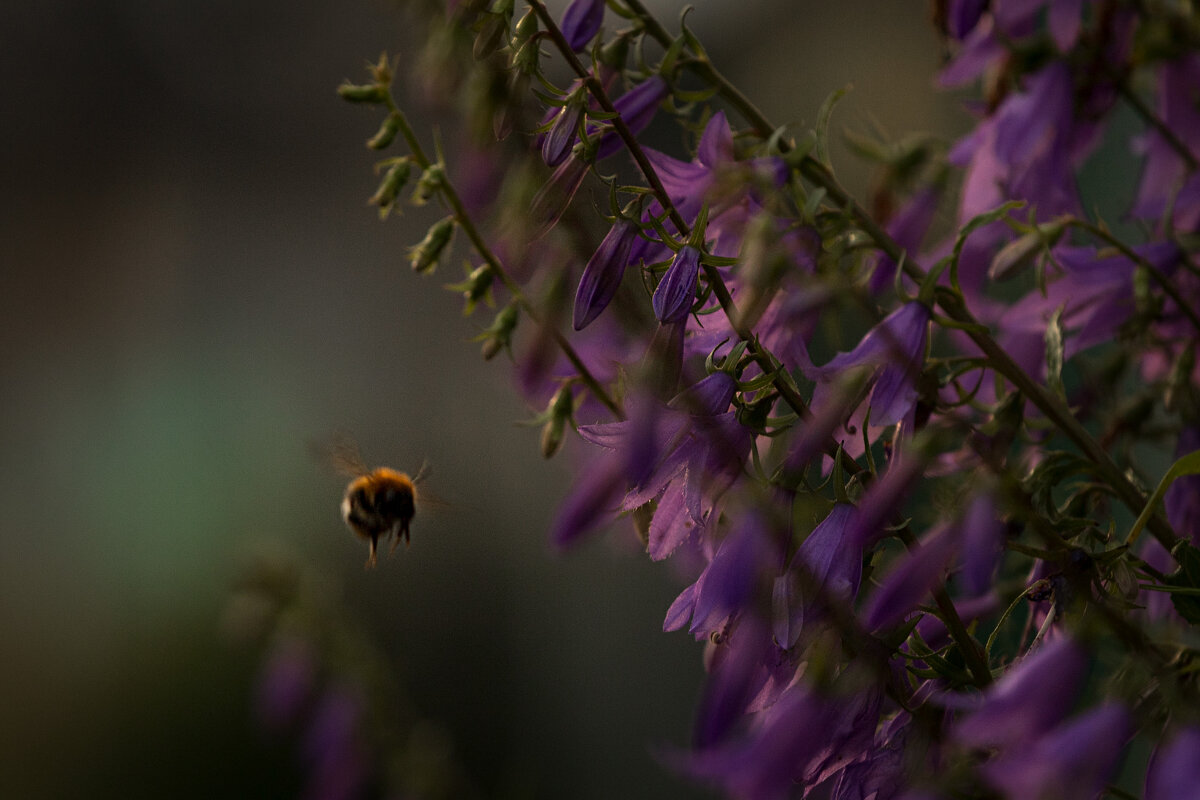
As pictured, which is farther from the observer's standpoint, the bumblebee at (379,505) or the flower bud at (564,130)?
the bumblebee at (379,505)

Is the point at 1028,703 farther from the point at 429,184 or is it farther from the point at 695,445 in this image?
the point at 429,184

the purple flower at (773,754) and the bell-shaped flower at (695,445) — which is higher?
the bell-shaped flower at (695,445)

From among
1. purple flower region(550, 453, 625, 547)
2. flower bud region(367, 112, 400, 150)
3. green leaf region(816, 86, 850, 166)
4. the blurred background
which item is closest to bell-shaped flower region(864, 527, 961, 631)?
purple flower region(550, 453, 625, 547)

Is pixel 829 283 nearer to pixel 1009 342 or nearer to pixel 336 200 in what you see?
pixel 1009 342

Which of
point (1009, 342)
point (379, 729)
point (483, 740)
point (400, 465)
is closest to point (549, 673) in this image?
point (483, 740)

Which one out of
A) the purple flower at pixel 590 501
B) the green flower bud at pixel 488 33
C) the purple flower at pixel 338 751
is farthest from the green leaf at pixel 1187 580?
the purple flower at pixel 338 751

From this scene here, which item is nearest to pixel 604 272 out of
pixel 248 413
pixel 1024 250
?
pixel 1024 250

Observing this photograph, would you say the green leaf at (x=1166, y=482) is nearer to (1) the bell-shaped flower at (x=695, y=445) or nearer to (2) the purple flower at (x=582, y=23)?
(1) the bell-shaped flower at (x=695, y=445)
